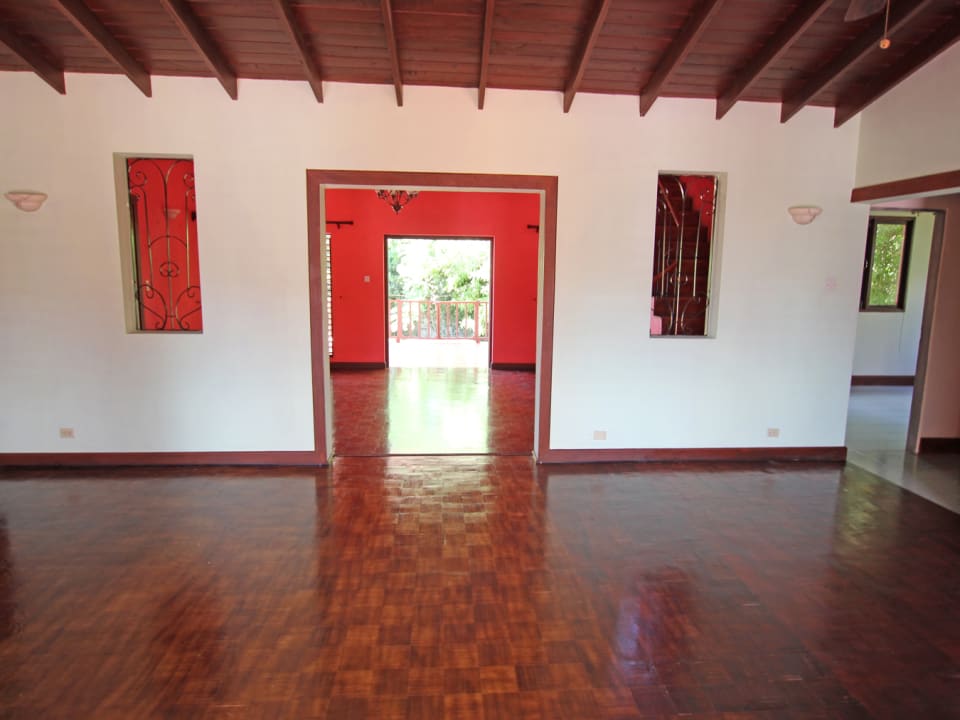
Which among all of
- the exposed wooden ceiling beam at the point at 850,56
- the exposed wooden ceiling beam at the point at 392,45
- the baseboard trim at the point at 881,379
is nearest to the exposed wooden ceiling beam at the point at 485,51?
the exposed wooden ceiling beam at the point at 392,45

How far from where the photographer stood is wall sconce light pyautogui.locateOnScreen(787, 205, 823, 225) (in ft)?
14.3

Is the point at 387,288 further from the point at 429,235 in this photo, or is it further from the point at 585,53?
the point at 585,53

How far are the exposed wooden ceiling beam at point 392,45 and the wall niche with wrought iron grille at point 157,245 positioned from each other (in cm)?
167

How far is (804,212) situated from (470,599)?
380 centimetres

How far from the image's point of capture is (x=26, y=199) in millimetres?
3920

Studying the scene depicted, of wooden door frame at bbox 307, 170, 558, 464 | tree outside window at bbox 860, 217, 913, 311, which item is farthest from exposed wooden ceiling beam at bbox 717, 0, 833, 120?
tree outside window at bbox 860, 217, 913, 311

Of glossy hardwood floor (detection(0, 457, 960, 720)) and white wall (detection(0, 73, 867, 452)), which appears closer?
glossy hardwood floor (detection(0, 457, 960, 720))

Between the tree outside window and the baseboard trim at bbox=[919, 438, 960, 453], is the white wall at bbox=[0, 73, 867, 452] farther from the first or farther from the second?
the tree outside window

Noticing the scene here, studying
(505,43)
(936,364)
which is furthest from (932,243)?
(505,43)

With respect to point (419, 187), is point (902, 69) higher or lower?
higher

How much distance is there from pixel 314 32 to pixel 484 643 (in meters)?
3.67

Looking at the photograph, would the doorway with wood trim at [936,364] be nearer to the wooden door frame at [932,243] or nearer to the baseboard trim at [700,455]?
the wooden door frame at [932,243]

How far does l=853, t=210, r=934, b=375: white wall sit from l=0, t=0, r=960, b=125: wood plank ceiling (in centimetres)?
519

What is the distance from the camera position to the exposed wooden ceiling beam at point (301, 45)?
3271mm
